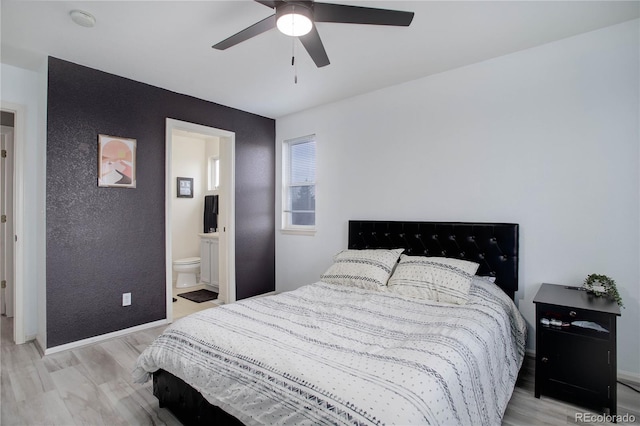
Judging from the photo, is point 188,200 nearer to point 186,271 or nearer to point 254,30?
point 186,271

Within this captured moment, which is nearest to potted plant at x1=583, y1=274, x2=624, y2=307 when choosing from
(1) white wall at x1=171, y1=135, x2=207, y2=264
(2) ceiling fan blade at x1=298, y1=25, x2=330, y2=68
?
(2) ceiling fan blade at x1=298, y1=25, x2=330, y2=68

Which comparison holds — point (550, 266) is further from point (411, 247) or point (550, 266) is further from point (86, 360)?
point (86, 360)

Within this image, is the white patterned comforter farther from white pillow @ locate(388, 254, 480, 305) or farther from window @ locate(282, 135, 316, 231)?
window @ locate(282, 135, 316, 231)

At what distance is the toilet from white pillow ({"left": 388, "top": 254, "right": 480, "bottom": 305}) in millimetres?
3492

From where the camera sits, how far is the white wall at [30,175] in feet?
9.41

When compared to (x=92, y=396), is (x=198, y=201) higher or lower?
higher

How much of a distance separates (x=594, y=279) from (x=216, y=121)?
13.1ft

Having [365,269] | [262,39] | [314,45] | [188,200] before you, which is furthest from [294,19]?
[188,200]

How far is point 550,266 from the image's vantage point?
2529mm

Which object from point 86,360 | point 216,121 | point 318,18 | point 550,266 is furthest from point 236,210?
point 550,266

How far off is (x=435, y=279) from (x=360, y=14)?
6.18ft

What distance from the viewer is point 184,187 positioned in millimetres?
5516

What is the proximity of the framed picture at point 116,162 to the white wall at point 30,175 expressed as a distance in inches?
18.5

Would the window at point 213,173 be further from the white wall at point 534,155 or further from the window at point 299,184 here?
the white wall at point 534,155
